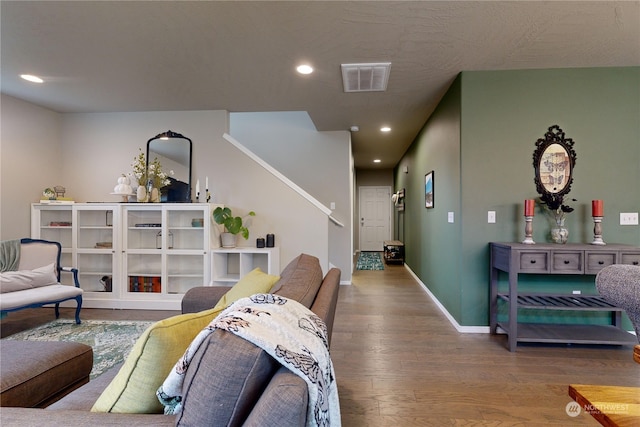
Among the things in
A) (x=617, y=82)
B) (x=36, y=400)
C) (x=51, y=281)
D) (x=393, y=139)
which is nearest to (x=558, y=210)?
(x=617, y=82)

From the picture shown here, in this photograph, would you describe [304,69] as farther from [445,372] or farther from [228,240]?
[445,372]

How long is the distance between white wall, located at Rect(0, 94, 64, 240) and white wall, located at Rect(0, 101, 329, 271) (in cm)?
2

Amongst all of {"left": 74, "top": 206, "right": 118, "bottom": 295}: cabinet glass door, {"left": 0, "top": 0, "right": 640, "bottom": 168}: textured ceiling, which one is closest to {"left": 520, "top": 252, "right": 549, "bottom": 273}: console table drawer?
{"left": 0, "top": 0, "right": 640, "bottom": 168}: textured ceiling

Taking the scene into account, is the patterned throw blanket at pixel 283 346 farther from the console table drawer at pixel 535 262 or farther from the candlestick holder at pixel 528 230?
the candlestick holder at pixel 528 230

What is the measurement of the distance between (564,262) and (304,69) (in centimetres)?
278

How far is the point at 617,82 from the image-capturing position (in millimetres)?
2836

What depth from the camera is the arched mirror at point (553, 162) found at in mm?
2840

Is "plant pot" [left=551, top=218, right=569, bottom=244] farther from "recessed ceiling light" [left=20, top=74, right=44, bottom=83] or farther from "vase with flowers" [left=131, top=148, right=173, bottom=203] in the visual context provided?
"recessed ceiling light" [left=20, top=74, right=44, bottom=83]

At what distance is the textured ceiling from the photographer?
2027 millimetres

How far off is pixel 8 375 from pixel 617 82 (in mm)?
4782

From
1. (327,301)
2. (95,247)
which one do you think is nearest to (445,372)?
(327,301)

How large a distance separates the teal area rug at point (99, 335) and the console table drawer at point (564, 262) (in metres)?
3.51

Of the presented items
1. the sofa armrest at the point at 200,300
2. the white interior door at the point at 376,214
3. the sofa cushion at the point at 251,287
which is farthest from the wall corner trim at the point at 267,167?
the white interior door at the point at 376,214

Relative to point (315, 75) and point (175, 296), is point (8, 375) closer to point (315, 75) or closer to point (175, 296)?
point (175, 296)
